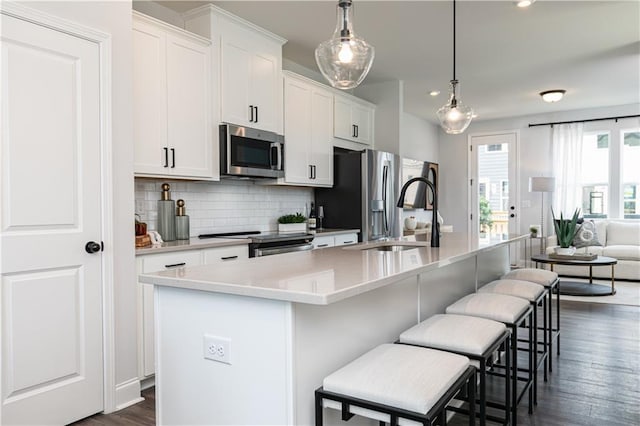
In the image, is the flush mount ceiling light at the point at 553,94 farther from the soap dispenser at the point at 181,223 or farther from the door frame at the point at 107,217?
the door frame at the point at 107,217

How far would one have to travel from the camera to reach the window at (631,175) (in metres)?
7.20

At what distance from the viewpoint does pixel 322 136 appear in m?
4.87

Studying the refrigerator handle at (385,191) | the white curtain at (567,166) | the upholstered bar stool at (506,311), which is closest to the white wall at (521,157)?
the white curtain at (567,166)

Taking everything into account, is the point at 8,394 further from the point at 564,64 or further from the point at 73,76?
the point at 564,64

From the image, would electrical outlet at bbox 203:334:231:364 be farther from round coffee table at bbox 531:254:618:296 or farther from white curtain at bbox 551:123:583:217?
white curtain at bbox 551:123:583:217

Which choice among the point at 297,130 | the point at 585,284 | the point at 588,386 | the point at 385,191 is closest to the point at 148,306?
the point at 297,130

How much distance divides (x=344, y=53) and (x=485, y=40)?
2.54m

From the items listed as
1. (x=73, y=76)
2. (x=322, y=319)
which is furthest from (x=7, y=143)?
(x=322, y=319)

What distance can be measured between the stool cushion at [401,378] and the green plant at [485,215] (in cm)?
749

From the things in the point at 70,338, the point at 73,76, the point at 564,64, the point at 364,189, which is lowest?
the point at 70,338

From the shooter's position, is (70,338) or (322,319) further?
(70,338)

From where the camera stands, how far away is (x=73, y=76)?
7.73 feet

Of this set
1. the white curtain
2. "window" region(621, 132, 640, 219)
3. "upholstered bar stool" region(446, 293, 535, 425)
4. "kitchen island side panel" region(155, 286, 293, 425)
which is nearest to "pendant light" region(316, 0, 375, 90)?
"upholstered bar stool" region(446, 293, 535, 425)

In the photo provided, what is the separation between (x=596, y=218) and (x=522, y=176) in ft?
4.51
